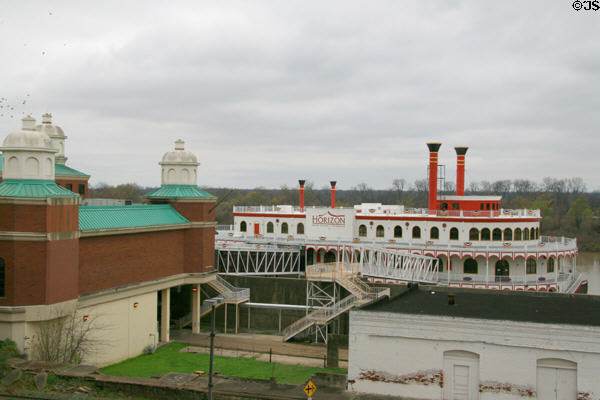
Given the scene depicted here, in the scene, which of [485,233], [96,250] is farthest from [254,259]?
[96,250]

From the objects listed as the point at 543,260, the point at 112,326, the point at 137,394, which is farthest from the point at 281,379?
the point at 543,260

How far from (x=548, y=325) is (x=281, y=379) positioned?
11.4 meters

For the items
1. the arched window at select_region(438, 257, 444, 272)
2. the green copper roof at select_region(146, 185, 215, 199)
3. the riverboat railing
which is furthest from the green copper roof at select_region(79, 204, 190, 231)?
the arched window at select_region(438, 257, 444, 272)

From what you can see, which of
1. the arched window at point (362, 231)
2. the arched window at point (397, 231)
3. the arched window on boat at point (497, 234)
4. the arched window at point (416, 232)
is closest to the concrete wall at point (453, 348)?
the arched window on boat at point (497, 234)

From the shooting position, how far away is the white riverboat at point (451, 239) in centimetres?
4503

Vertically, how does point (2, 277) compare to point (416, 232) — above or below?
below

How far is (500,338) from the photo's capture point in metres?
21.3

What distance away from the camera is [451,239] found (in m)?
47.1

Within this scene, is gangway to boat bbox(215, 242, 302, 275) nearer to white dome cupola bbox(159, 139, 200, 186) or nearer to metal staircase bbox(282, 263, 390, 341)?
metal staircase bbox(282, 263, 390, 341)

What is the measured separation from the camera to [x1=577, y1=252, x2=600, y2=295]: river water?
58.8 metres

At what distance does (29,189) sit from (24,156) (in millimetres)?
1754

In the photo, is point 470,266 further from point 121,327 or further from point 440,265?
point 121,327

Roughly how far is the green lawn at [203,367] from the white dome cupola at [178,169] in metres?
11.2

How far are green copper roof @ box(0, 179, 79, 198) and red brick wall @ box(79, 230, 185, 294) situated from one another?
3153 mm
